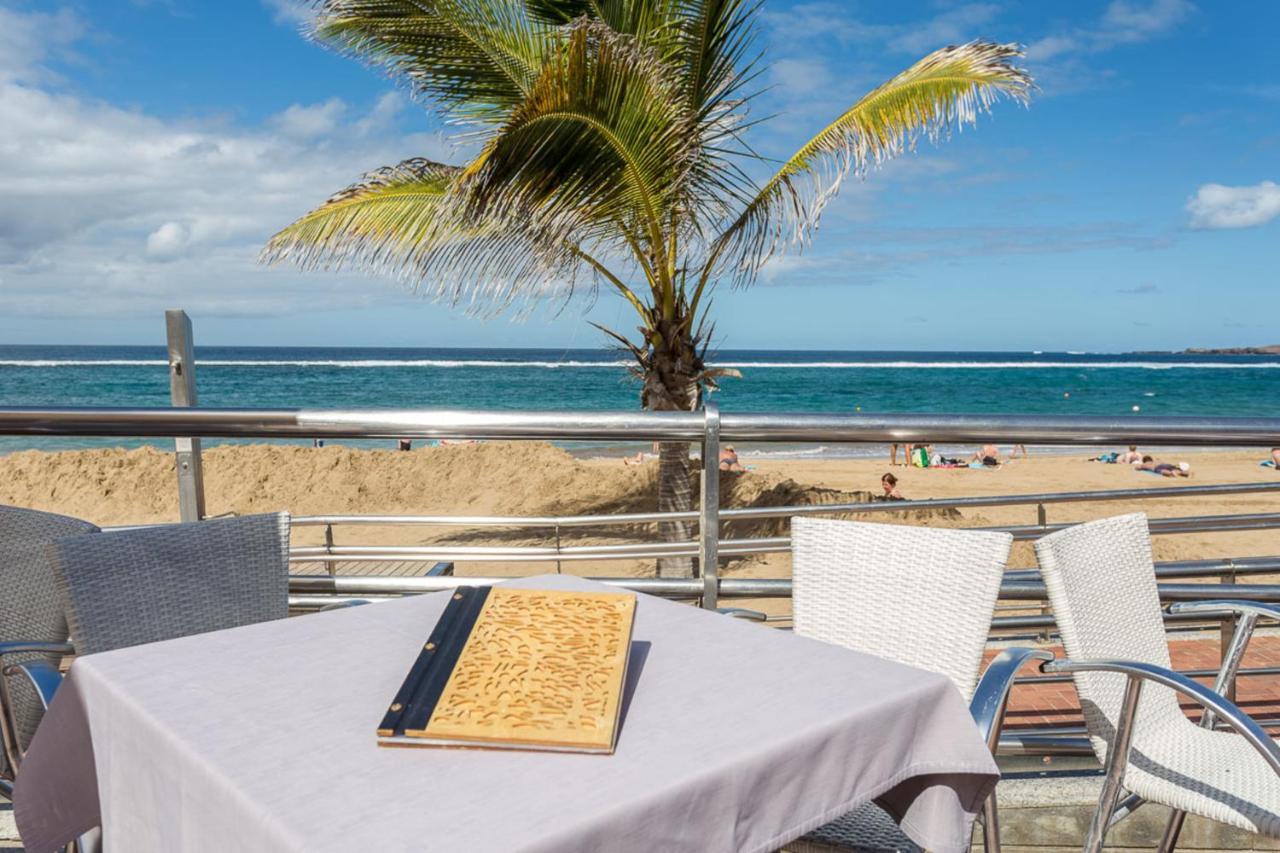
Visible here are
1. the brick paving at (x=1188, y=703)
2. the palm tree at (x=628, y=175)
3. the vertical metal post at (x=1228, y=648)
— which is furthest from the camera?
the palm tree at (x=628, y=175)

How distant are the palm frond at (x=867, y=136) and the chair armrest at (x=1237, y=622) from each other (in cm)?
507

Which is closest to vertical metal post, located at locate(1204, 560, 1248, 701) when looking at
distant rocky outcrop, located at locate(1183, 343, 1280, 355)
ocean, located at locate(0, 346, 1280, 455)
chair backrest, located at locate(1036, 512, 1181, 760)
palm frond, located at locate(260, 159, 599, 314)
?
chair backrest, located at locate(1036, 512, 1181, 760)

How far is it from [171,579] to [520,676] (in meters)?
1.12

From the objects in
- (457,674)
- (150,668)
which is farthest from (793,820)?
(150,668)

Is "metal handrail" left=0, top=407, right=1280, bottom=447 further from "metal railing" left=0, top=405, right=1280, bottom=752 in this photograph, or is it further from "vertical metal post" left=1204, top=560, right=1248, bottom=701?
"vertical metal post" left=1204, top=560, right=1248, bottom=701

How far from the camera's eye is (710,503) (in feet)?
7.00

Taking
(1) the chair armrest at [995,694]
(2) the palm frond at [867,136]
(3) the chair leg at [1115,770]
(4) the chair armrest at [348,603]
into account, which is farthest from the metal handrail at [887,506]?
(2) the palm frond at [867,136]

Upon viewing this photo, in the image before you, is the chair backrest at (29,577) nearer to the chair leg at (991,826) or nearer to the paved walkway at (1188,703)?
the chair leg at (991,826)

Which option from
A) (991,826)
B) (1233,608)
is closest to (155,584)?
(991,826)

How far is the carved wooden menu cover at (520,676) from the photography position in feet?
3.22

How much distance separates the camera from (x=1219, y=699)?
4.90 feet

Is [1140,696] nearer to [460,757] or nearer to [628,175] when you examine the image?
[460,757]

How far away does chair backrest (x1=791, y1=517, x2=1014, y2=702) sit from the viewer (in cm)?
181

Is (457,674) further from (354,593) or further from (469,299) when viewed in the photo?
(469,299)
